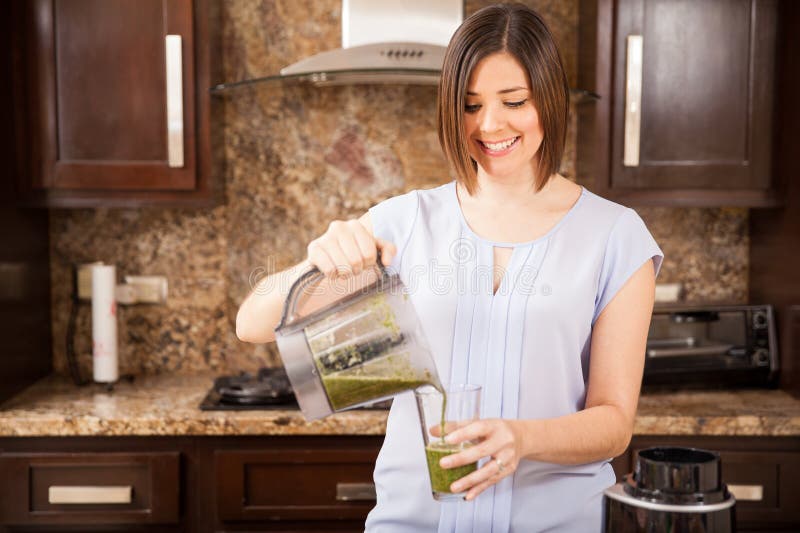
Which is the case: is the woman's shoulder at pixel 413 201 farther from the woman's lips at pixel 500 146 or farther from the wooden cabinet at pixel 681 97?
the wooden cabinet at pixel 681 97

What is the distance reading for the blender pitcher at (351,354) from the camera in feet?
3.28

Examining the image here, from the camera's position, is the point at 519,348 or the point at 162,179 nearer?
the point at 519,348

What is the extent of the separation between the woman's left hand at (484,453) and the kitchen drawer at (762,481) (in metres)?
1.25

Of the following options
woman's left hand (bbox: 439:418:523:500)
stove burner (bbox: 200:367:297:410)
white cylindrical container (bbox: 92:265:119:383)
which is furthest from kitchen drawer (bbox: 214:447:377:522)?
woman's left hand (bbox: 439:418:523:500)

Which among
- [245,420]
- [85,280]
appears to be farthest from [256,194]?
[245,420]

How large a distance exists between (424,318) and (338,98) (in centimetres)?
143

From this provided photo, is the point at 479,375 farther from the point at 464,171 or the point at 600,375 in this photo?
the point at 464,171

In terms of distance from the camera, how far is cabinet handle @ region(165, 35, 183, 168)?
7.34 feet

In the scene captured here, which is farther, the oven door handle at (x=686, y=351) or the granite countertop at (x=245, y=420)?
the oven door handle at (x=686, y=351)

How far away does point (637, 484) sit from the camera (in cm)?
77

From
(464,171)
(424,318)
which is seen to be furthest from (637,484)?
(464,171)

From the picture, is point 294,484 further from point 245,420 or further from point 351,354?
point 351,354

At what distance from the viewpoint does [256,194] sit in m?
2.61

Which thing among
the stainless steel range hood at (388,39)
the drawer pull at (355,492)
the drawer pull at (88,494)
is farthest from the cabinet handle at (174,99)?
the drawer pull at (355,492)
